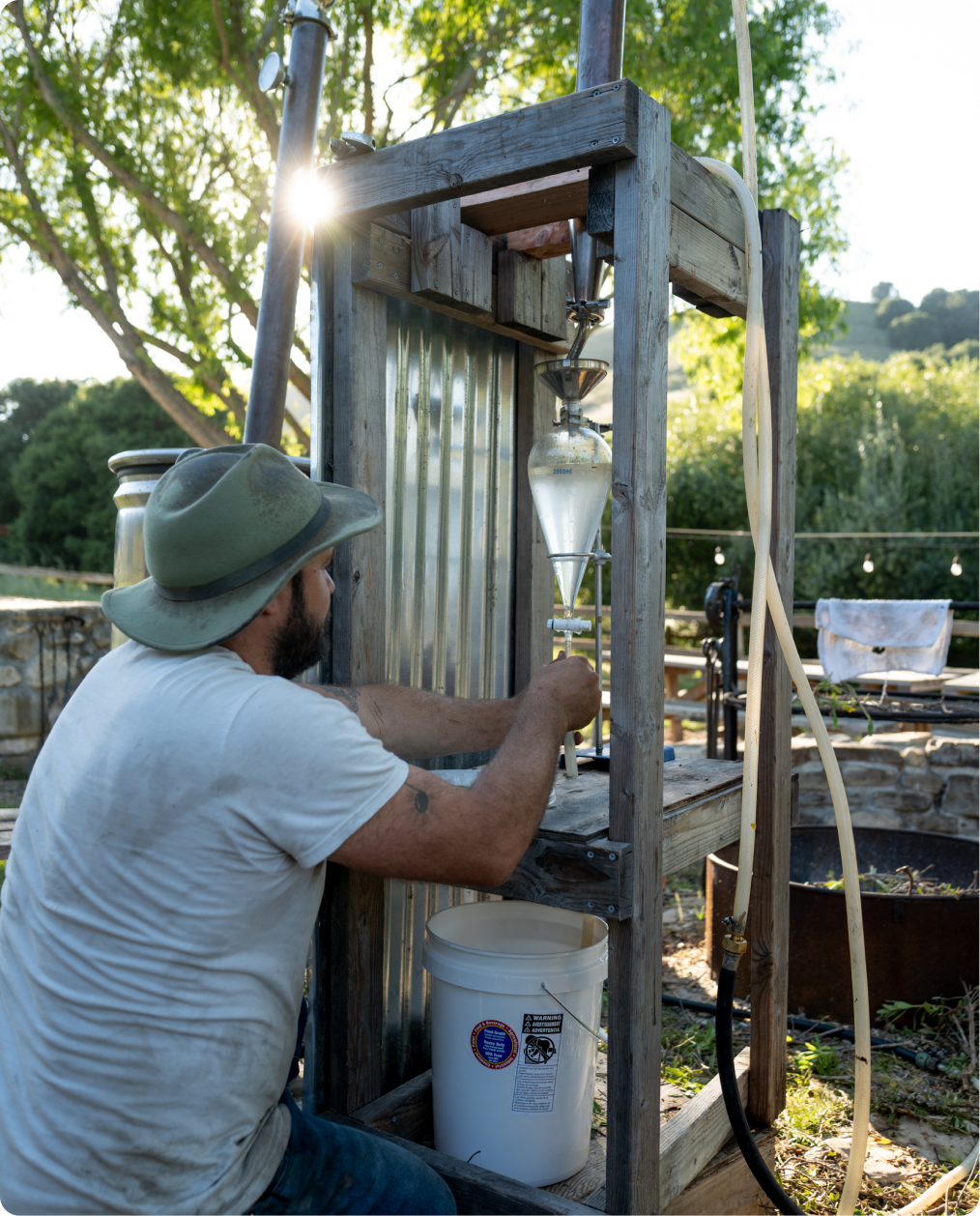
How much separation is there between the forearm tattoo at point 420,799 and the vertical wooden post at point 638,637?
0.37 m

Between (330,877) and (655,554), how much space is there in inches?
38.1

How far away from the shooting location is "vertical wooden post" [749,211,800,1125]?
2240mm

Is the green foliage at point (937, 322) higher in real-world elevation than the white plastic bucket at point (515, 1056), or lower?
higher

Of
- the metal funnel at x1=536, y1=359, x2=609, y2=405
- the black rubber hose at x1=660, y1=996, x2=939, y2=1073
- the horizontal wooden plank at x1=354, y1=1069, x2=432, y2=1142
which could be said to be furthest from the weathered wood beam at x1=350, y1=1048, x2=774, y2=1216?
the metal funnel at x1=536, y1=359, x2=609, y2=405

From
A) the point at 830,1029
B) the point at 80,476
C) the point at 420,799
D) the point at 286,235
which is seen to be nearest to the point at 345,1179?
the point at 420,799

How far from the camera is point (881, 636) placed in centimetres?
493

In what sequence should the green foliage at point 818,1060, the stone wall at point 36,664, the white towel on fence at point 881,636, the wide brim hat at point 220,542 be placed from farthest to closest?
1. the stone wall at point 36,664
2. the white towel on fence at point 881,636
3. the green foliage at point 818,1060
4. the wide brim hat at point 220,542

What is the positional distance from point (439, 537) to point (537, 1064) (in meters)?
1.14

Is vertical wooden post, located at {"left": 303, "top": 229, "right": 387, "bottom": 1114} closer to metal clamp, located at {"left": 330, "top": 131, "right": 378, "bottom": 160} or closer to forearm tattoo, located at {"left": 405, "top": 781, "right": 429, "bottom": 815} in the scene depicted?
metal clamp, located at {"left": 330, "top": 131, "right": 378, "bottom": 160}

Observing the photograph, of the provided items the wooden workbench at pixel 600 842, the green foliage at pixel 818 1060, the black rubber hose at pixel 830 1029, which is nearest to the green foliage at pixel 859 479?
the black rubber hose at pixel 830 1029

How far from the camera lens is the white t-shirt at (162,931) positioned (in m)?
1.36

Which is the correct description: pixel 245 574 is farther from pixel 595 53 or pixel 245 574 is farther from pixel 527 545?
pixel 595 53

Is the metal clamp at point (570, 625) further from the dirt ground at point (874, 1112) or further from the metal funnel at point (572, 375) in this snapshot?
the dirt ground at point (874, 1112)

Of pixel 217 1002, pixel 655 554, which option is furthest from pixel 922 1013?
pixel 217 1002
